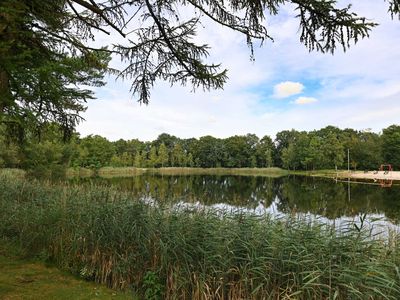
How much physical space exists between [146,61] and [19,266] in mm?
3856

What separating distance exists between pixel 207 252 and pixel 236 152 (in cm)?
7477

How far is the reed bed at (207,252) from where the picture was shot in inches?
122

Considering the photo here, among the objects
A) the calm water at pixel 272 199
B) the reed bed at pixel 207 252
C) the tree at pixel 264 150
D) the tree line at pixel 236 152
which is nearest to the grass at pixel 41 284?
the reed bed at pixel 207 252

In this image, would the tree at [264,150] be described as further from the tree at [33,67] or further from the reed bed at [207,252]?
the tree at [33,67]

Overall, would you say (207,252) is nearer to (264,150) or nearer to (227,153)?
(264,150)

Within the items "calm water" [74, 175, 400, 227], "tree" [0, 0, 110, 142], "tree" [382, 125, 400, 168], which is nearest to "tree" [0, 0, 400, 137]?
"tree" [0, 0, 110, 142]

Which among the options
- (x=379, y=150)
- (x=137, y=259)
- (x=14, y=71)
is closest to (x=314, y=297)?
(x=137, y=259)

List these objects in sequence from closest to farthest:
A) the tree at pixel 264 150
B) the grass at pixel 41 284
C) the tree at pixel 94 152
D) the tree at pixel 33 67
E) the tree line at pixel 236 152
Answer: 1. the tree at pixel 33 67
2. the grass at pixel 41 284
3. the tree line at pixel 236 152
4. the tree at pixel 94 152
5. the tree at pixel 264 150

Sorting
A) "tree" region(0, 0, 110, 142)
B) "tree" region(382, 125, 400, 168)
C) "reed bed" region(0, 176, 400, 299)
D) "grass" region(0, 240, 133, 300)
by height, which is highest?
"tree" region(382, 125, 400, 168)

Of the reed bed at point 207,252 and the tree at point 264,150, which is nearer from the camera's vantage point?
the reed bed at point 207,252

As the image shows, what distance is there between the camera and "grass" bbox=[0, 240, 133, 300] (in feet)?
12.9

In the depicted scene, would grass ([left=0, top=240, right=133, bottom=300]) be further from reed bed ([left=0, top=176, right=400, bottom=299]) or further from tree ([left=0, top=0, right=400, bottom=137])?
tree ([left=0, top=0, right=400, bottom=137])

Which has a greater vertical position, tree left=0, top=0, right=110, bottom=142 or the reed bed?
tree left=0, top=0, right=110, bottom=142

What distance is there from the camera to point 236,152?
7794 cm
